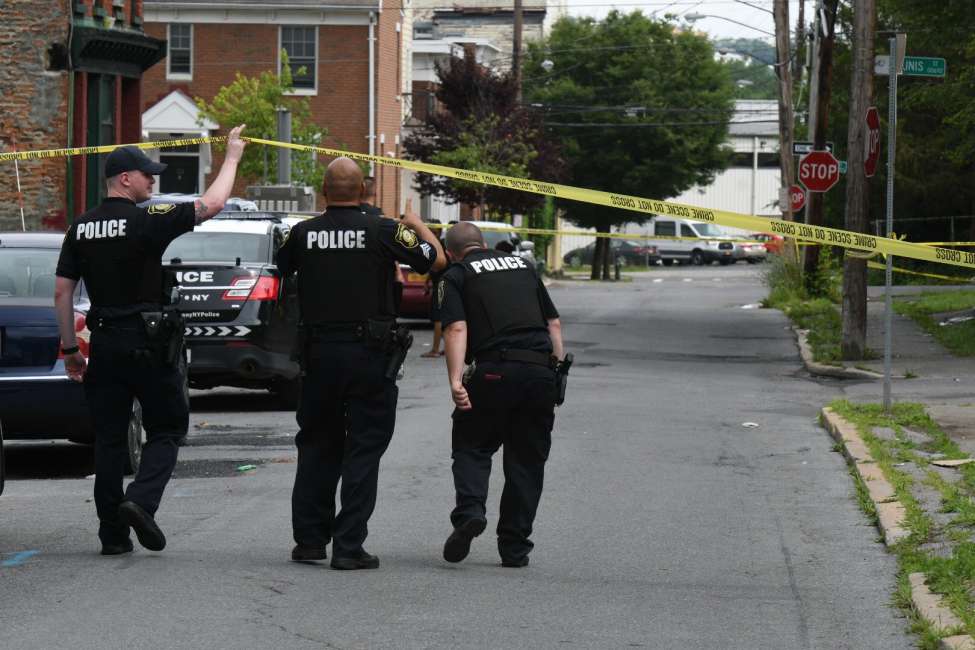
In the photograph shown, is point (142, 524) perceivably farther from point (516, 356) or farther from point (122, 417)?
point (516, 356)

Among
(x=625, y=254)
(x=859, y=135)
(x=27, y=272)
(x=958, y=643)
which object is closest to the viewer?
(x=958, y=643)

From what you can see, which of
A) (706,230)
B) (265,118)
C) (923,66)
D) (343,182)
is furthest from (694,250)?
(343,182)

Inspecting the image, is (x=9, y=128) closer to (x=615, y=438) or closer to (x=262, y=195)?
(x=262, y=195)

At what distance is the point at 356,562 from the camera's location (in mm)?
7922

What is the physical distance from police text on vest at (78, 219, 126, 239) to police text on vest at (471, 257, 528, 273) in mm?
1748

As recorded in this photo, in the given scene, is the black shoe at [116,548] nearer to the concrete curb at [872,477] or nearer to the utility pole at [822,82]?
the concrete curb at [872,477]

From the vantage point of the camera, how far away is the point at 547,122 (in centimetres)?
6291

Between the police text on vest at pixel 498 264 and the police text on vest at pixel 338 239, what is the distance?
668 millimetres

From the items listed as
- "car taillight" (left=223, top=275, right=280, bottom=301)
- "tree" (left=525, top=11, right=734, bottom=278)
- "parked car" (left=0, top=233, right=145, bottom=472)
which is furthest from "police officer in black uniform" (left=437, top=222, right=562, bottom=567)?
"tree" (left=525, top=11, right=734, bottom=278)

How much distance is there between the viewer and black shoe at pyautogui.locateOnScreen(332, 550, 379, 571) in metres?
7.90

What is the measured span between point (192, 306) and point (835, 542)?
7.59 m

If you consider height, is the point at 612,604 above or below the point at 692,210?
below

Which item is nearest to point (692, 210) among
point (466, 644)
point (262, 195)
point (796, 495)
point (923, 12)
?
point (796, 495)

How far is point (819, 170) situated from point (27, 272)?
1712cm
